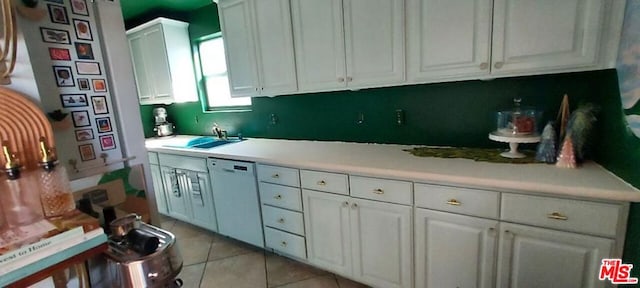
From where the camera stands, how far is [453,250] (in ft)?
5.06

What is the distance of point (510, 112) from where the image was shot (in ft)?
5.46

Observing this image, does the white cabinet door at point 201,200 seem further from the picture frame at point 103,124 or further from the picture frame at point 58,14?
the picture frame at point 58,14

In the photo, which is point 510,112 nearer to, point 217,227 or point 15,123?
point 15,123

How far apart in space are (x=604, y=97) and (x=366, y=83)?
1.25 m

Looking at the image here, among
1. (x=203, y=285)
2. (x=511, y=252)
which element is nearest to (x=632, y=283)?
(x=511, y=252)

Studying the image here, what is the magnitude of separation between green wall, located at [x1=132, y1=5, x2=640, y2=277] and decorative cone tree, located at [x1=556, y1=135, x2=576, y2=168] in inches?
5.1

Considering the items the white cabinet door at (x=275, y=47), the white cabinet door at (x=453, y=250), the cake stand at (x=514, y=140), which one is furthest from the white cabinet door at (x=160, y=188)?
the cake stand at (x=514, y=140)

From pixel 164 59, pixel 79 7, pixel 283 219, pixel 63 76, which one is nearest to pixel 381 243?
pixel 283 219

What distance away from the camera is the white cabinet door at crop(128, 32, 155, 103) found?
11.2ft

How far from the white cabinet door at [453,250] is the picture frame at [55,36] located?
1.83m

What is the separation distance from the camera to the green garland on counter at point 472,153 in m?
1.59

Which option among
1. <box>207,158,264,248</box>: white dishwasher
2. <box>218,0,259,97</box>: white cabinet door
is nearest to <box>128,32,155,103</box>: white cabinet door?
<box>218,0,259,97</box>: white cabinet door

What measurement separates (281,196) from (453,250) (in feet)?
3.98

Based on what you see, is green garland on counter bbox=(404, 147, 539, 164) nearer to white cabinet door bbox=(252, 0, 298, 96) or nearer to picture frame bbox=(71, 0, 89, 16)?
white cabinet door bbox=(252, 0, 298, 96)
